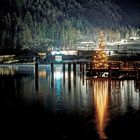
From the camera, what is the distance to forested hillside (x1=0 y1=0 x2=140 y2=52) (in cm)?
9010

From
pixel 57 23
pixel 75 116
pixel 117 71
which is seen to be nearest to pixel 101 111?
pixel 75 116

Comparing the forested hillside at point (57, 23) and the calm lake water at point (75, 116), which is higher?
the forested hillside at point (57, 23)

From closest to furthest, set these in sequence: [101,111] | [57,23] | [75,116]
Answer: [75,116] < [101,111] < [57,23]

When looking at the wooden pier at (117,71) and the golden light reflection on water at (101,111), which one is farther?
the wooden pier at (117,71)

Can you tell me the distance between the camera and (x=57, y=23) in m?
98.6

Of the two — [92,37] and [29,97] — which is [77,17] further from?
[29,97]

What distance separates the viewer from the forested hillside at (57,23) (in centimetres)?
9010

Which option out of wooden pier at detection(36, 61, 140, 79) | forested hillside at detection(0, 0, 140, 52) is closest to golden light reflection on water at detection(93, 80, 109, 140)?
wooden pier at detection(36, 61, 140, 79)

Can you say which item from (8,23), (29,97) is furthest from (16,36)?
(29,97)

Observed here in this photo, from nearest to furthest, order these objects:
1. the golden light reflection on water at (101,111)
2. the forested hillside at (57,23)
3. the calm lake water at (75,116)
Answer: the calm lake water at (75,116)
the golden light reflection on water at (101,111)
the forested hillside at (57,23)

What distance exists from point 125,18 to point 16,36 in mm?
34983

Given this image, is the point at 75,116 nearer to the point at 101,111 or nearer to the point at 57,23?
the point at 101,111

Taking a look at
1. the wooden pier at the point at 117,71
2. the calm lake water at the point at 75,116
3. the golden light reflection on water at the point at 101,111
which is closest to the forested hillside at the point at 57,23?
the wooden pier at the point at 117,71

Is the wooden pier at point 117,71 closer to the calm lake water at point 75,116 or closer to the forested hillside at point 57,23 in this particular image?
the calm lake water at point 75,116
